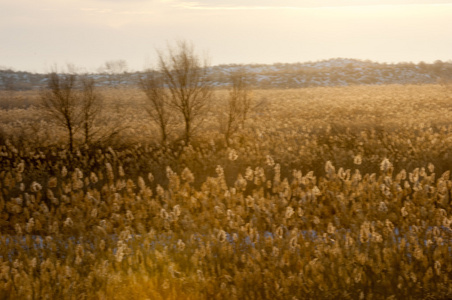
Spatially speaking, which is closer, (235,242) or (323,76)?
(235,242)

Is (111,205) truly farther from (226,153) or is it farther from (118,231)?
(226,153)

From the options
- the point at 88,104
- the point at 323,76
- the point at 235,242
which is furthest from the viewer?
the point at 323,76

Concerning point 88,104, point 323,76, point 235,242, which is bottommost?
point 235,242

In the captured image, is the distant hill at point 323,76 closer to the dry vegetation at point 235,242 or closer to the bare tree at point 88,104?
the bare tree at point 88,104

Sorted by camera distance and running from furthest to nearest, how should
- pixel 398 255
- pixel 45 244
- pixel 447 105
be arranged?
pixel 447 105, pixel 45 244, pixel 398 255

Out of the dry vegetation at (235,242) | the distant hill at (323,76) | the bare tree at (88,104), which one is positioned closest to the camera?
the dry vegetation at (235,242)

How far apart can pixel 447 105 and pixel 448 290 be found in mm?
29777

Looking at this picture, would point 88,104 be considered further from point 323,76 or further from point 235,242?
point 323,76

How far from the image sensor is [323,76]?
70.6 meters

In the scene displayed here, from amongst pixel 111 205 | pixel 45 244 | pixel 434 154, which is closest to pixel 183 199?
pixel 111 205

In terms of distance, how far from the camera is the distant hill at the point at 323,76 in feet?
218

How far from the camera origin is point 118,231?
24.0 feet

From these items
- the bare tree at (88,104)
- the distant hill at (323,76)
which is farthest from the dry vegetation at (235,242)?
the distant hill at (323,76)

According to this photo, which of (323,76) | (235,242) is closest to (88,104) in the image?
(235,242)
